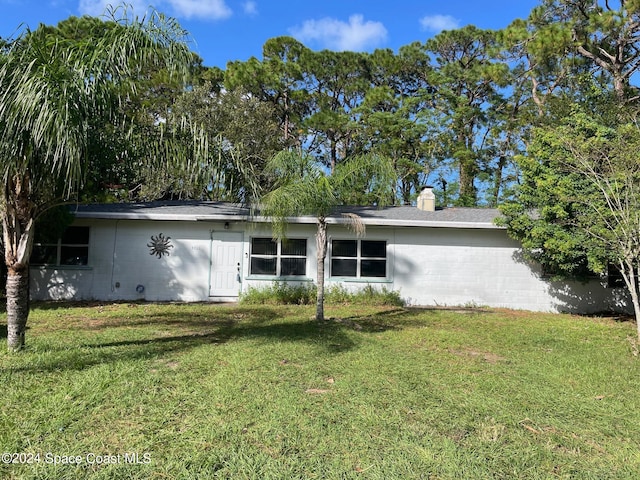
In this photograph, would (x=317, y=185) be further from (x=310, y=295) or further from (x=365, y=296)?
(x=365, y=296)

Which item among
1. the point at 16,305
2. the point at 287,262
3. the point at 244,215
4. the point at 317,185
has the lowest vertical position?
the point at 16,305

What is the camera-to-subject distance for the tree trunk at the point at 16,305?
5.34 metres

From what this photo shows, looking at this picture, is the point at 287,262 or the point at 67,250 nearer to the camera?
the point at 67,250

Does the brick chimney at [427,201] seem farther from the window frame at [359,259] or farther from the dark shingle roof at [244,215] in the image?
the window frame at [359,259]

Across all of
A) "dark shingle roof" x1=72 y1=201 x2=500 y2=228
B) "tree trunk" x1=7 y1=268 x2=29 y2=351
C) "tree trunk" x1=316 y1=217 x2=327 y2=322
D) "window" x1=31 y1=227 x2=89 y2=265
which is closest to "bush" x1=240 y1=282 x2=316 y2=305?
"dark shingle roof" x1=72 y1=201 x2=500 y2=228

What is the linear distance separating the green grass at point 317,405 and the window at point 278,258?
448 centimetres

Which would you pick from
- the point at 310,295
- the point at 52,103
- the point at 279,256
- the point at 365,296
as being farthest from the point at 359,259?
the point at 52,103

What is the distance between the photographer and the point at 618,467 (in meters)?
3.00

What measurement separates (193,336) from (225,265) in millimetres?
4905

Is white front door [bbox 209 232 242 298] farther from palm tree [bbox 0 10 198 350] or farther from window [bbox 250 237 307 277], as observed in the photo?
palm tree [bbox 0 10 198 350]

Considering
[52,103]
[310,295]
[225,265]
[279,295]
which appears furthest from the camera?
[225,265]

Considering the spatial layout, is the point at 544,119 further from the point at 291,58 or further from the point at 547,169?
the point at 291,58

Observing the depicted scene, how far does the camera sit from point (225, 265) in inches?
466

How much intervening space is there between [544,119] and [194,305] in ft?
52.7
